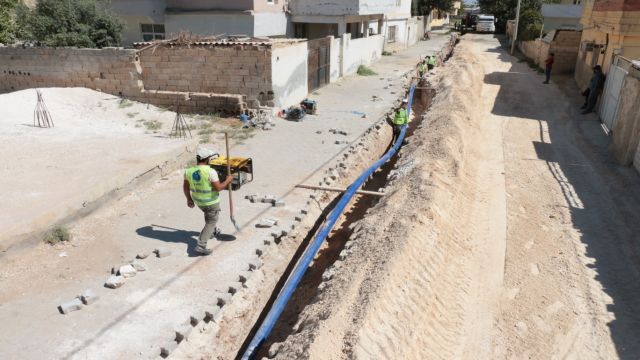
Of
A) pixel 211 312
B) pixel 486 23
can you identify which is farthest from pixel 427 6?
pixel 211 312

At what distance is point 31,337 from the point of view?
5195 millimetres

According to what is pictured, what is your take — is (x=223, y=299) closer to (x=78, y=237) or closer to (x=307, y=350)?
(x=307, y=350)

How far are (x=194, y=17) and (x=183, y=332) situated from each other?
1904cm

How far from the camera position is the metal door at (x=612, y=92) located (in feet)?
44.4

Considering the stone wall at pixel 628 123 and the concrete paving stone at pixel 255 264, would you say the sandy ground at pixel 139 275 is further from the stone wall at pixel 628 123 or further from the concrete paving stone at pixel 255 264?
the stone wall at pixel 628 123

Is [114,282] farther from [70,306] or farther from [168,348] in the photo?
[168,348]

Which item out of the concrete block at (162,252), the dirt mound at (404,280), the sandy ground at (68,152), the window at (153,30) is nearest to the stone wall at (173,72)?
the sandy ground at (68,152)

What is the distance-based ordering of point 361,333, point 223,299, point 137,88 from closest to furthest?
point 361,333
point 223,299
point 137,88

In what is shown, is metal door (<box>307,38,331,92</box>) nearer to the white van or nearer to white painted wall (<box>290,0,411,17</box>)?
white painted wall (<box>290,0,411,17</box>)

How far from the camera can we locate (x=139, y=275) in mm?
6387

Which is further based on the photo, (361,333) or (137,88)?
(137,88)

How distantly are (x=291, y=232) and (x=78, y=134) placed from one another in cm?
733

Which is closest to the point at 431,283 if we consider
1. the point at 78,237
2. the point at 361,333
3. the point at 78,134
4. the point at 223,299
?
the point at 361,333

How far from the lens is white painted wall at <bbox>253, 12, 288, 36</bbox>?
2123cm
